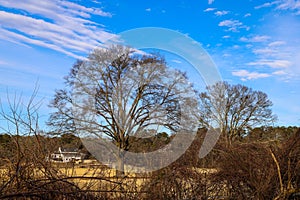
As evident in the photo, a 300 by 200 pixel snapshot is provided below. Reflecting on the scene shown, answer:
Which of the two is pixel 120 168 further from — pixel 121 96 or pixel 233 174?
pixel 121 96

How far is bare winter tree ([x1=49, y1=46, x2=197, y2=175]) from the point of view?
22750mm

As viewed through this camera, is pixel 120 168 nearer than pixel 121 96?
Yes

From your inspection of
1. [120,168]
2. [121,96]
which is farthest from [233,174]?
[121,96]

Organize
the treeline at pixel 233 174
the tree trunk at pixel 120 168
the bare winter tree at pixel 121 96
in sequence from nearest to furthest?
the tree trunk at pixel 120 168
the treeline at pixel 233 174
the bare winter tree at pixel 121 96

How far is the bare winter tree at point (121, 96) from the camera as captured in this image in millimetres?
22750

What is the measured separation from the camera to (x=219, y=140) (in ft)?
22.5

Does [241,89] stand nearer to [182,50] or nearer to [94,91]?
[94,91]

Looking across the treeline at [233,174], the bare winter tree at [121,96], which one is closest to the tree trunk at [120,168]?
the treeline at [233,174]

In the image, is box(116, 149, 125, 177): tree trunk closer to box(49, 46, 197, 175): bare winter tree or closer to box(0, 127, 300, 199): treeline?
box(0, 127, 300, 199): treeline

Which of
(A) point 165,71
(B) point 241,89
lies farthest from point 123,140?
(B) point 241,89

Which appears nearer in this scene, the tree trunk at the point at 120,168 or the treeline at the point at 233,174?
the tree trunk at the point at 120,168

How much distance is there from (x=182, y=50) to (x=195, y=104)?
1027 centimetres

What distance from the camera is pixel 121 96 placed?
24078mm

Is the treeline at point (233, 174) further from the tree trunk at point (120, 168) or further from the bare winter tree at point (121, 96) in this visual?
the bare winter tree at point (121, 96)
